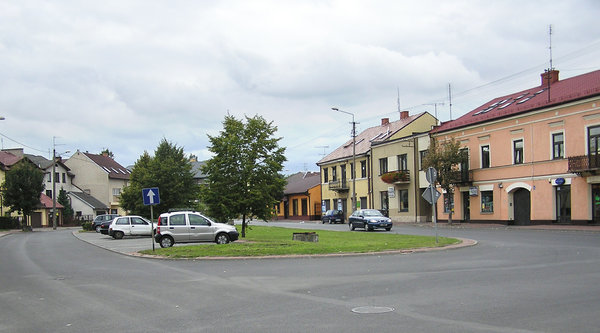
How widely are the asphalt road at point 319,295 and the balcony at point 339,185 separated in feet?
148

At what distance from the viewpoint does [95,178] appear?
85.1m

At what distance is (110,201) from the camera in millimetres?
85625

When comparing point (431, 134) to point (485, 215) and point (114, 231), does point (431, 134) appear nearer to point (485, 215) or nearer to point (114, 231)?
point (485, 215)

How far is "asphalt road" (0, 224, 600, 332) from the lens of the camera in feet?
25.0

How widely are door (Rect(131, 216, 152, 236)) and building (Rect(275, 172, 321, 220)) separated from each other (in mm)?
32611

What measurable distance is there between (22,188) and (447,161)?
43974 mm

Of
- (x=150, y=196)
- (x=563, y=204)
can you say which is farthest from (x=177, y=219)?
(x=563, y=204)

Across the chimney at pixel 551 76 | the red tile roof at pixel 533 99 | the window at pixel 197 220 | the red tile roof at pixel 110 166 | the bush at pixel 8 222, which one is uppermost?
the chimney at pixel 551 76

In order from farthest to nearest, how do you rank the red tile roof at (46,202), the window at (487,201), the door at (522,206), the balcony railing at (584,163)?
1. the red tile roof at (46,202)
2. the window at (487,201)
3. the door at (522,206)
4. the balcony railing at (584,163)

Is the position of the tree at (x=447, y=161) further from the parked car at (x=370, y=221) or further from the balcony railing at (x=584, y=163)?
the balcony railing at (x=584, y=163)

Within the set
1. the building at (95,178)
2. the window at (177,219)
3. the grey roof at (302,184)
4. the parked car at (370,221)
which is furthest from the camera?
the building at (95,178)

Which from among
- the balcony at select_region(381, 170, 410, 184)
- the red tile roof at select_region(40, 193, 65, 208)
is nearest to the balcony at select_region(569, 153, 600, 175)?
the balcony at select_region(381, 170, 410, 184)

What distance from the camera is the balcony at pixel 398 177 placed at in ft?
163

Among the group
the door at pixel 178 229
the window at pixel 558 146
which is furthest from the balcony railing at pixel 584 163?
the door at pixel 178 229
